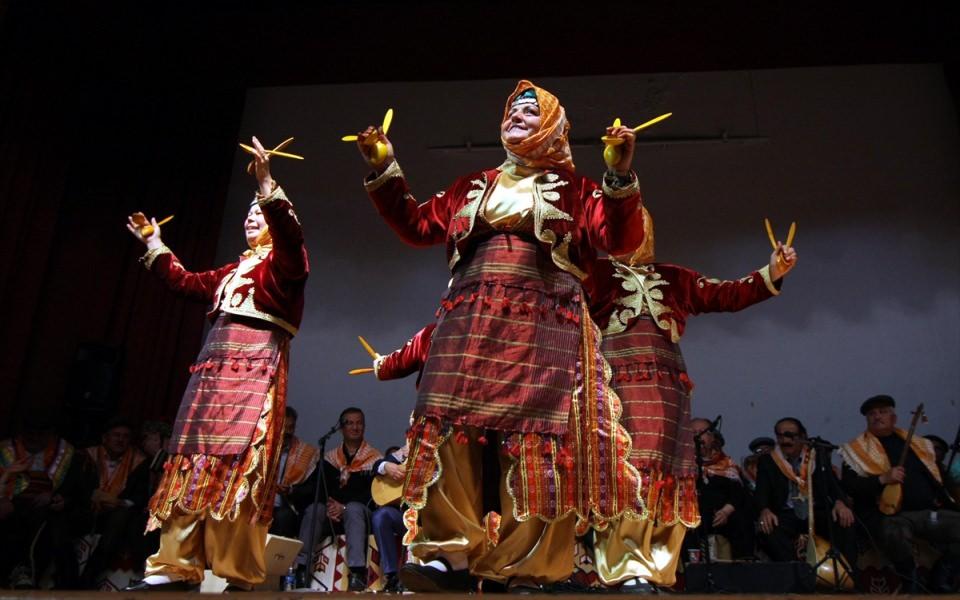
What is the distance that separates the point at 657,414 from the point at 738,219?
161 inches

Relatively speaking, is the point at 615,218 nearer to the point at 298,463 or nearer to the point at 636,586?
the point at 636,586

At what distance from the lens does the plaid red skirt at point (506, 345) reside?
204cm

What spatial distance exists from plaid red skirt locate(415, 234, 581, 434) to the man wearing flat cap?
316 centimetres

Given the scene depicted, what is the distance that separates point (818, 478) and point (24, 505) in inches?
178

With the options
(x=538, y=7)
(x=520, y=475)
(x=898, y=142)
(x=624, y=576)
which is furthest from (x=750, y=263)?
(x=520, y=475)

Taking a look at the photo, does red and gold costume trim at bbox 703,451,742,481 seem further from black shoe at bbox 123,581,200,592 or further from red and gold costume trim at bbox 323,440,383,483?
black shoe at bbox 123,581,200,592

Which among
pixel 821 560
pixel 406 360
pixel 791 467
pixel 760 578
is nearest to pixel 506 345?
pixel 406 360

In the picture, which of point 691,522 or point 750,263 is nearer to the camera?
point 691,522

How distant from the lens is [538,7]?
5828 millimetres

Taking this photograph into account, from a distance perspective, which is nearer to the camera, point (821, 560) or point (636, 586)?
point (636, 586)

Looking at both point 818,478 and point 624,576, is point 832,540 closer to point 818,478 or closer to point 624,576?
point 818,478

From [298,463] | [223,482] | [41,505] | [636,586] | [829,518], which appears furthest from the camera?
[298,463]

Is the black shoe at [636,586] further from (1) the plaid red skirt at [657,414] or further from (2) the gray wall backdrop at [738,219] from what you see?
(2) the gray wall backdrop at [738,219]

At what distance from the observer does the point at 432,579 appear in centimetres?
201
